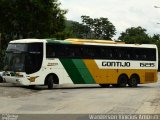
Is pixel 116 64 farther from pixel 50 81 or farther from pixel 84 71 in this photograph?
pixel 50 81

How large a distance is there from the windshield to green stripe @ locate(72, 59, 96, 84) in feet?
9.71

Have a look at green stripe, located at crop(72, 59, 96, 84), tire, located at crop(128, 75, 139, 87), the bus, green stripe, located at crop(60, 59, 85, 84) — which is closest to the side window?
the bus

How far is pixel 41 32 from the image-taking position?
166 feet

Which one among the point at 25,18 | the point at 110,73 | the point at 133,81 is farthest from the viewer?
the point at 25,18

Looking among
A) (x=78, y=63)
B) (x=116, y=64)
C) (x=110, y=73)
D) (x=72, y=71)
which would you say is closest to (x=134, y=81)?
(x=116, y=64)

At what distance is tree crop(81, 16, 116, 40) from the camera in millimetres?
137175

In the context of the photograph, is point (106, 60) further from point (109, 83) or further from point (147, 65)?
point (147, 65)

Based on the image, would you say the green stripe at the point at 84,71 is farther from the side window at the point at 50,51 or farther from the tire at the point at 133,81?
the tire at the point at 133,81

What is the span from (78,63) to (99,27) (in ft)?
346

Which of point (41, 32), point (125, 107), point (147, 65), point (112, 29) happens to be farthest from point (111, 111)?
point (112, 29)

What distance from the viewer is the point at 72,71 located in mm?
32594

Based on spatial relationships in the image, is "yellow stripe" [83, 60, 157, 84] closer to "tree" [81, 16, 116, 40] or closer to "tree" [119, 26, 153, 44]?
"tree" [81, 16, 116, 40]

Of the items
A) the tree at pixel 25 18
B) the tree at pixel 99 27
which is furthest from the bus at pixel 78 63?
the tree at pixel 99 27

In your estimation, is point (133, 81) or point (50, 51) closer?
point (50, 51)
